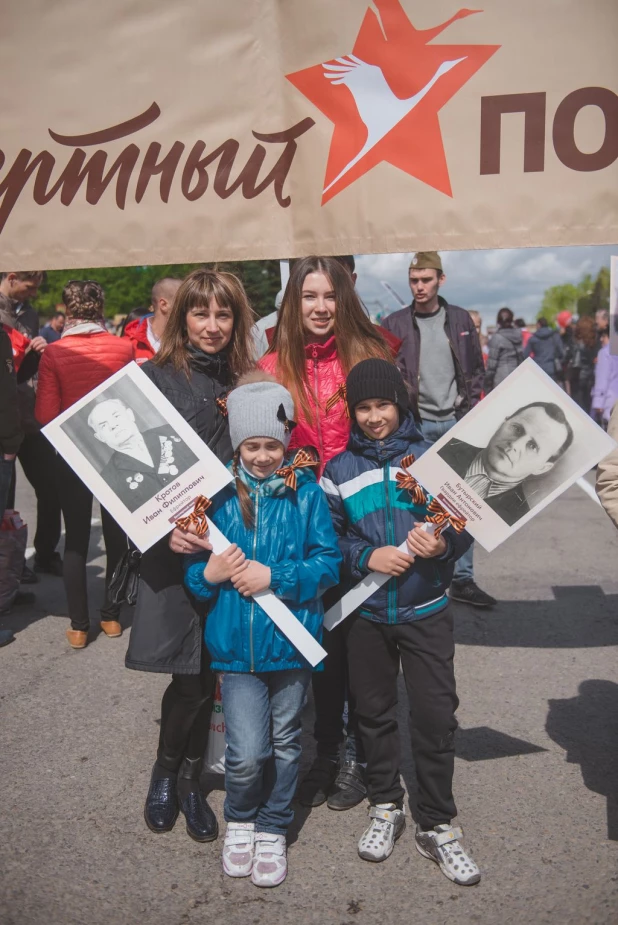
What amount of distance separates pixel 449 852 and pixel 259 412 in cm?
162

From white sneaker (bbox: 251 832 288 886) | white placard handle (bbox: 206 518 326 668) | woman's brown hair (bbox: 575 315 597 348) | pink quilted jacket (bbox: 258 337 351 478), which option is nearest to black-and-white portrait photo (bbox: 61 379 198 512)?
white placard handle (bbox: 206 518 326 668)

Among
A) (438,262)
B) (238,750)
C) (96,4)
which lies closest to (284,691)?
(238,750)

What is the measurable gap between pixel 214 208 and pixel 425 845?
247 cm

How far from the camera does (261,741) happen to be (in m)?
2.89

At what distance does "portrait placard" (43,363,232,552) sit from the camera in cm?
283

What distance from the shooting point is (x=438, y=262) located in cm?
572

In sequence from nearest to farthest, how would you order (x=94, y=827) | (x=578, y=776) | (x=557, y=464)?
(x=557, y=464), (x=94, y=827), (x=578, y=776)

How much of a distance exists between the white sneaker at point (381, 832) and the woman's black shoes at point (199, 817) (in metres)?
0.54

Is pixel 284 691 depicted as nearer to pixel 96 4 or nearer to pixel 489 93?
pixel 489 93

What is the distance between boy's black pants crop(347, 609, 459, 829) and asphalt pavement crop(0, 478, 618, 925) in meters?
0.22

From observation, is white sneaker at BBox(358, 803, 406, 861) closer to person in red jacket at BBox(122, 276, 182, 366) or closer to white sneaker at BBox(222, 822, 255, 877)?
white sneaker at BBox(222, 822, 255, 877)

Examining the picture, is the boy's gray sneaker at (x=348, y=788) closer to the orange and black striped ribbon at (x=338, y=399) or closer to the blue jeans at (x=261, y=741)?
the blue jeans at (x=261, y=741)

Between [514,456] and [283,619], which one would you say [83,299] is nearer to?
[283,619]

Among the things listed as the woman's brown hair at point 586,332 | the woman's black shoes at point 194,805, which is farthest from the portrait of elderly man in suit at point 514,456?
the woman's brown hair at point 586,332
